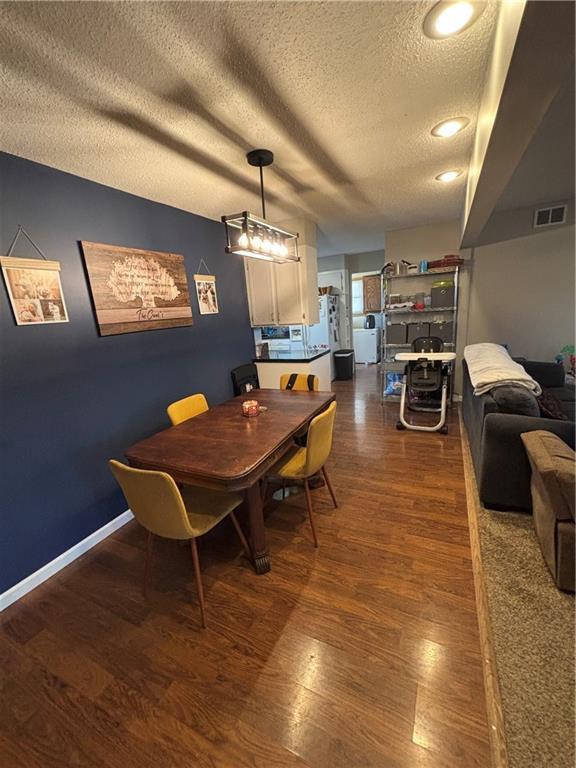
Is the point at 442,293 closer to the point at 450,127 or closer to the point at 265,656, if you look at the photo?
the point at 450,127

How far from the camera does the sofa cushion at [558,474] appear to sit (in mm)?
1396

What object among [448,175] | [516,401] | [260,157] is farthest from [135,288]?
[516,401]

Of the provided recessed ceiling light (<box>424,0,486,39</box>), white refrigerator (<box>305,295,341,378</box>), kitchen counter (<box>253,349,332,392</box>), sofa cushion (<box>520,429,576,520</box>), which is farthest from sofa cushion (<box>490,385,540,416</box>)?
white refrigerator (<box>305,295,341,378</box>)

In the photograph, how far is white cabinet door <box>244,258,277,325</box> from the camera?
3889mm

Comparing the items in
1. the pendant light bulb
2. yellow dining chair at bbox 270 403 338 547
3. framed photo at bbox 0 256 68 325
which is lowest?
yellow dining chair at bbox 270 403 338 547

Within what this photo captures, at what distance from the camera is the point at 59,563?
1952 mm

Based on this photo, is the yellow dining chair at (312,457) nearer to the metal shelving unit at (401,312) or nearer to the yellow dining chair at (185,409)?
the yellow dining chair at (185,409)

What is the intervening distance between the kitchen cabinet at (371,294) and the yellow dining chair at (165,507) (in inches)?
260

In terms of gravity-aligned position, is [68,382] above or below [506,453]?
above

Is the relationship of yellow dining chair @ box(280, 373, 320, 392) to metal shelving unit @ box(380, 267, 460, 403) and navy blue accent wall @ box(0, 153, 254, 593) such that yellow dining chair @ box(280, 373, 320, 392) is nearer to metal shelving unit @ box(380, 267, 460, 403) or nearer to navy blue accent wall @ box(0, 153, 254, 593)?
navy blue accent wall @ box(0, 153, 254, 593)

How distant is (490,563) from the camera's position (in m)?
1.67

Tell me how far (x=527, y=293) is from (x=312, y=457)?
3.90 metres

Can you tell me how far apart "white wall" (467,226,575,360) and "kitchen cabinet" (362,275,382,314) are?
3196 mm

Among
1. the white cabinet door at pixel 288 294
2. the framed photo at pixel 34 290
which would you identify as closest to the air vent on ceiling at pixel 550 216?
the white cabinet door at pixel 288 294
